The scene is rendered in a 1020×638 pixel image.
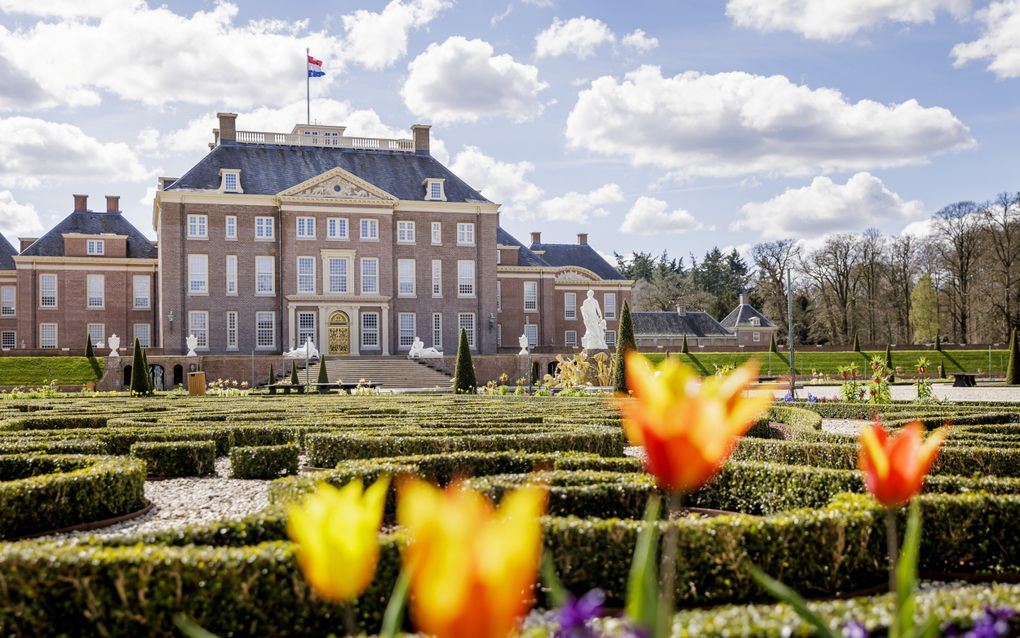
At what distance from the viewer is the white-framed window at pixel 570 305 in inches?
2223

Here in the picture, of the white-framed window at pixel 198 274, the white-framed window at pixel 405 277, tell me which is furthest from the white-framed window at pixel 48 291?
the white-framed window at pixel 405 277

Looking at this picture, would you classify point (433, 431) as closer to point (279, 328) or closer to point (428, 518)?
point (428, 518)

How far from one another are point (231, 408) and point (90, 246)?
3667 centimetres

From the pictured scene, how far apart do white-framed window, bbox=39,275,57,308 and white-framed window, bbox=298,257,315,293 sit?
15010 mm

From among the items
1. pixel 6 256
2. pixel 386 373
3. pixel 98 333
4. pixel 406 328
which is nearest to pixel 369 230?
pixel 406 328

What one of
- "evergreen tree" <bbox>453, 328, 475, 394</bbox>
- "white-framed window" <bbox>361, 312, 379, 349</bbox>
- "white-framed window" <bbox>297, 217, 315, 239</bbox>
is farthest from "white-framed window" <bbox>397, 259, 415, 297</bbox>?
"evergreen tree" <bbox>453, 328, 475, 394</bbox>

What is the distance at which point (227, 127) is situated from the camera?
46875mm

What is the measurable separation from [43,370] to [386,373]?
50.6 ft

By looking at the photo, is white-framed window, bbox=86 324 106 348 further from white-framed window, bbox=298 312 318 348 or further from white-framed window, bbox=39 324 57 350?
white-framed window, bbox=298 312 318 348

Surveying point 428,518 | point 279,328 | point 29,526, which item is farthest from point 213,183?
point 428,518

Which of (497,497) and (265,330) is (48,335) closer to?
(265,330)

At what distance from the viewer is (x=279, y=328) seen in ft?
151

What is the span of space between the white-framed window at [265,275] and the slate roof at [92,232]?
9.25m

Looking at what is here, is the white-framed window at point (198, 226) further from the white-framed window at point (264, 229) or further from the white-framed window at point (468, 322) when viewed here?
the white-framed window at point (468, 322)
